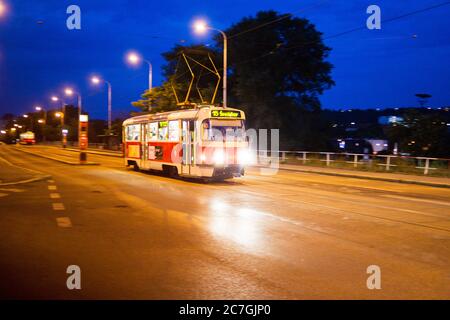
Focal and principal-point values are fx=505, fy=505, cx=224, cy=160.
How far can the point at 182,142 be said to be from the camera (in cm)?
2247

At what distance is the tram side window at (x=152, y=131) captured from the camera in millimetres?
25812

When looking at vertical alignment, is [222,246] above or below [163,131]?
below

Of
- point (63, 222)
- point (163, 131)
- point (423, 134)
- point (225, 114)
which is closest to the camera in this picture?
point (63, 222)

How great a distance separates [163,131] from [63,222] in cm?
1379

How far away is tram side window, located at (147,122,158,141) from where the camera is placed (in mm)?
25812

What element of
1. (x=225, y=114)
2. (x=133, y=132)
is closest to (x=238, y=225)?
(x=225, y=114)

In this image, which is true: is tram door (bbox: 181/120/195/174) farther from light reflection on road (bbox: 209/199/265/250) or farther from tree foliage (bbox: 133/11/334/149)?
tree foliage (bbox: 133/11/334/149)

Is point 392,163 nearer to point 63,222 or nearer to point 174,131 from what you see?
point 174,131

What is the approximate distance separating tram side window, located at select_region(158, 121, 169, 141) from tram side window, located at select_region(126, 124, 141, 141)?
3658 millimetres

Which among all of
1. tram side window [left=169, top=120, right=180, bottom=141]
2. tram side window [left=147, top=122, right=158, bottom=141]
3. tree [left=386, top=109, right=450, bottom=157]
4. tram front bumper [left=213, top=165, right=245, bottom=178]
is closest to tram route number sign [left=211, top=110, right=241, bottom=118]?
tram front bumper [left=213, top=165, right=245, bottom=178]

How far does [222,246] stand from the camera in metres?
8.88

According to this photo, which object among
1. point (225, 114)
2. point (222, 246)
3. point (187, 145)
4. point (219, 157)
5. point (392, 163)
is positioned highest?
point (225, 114)

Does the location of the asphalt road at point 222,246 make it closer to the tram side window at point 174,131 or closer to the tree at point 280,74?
the tram side window at point 174,131
